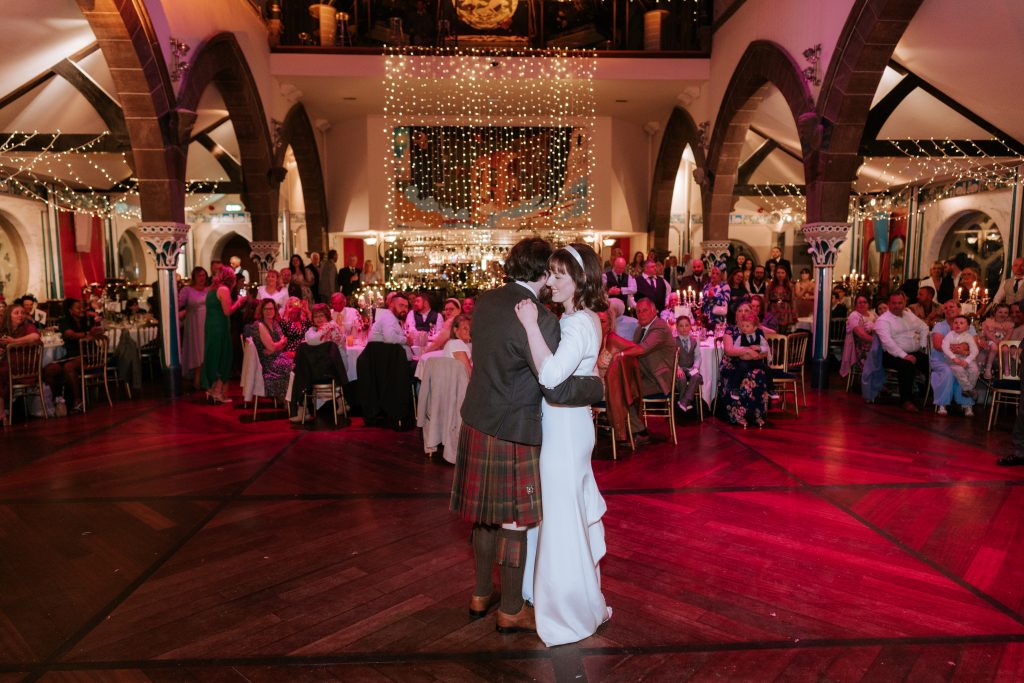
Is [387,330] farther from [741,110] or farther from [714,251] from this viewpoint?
[714,251]

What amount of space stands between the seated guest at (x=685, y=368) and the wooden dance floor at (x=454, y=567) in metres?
0.92

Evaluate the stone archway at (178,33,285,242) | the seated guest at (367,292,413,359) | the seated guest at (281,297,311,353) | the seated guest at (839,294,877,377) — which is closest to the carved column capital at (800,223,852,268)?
the seated guest at (839,294,877,377)

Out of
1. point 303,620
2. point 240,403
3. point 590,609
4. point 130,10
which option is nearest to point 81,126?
point 130,10

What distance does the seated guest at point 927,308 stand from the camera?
818cm

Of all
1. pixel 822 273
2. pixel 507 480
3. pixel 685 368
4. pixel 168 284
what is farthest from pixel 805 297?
pixel 507 480

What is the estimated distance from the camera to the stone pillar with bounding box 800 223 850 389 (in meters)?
8.52

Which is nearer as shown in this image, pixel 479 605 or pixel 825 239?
pixel 479 605

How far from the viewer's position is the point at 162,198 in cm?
810

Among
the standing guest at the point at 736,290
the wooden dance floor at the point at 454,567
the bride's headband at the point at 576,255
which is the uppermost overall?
the bride's headband at the point at 576,255

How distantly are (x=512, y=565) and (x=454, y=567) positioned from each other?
0.79 m

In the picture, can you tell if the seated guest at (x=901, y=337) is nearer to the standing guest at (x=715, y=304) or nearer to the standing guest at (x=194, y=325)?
the standing guest at (x=715, y=304)

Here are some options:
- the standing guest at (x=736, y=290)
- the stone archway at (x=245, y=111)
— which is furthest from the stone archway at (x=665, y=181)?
the stone archway at (x=245, y=111)

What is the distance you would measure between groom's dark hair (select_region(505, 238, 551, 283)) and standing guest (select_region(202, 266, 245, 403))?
603cm

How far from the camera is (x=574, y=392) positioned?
2529 mm
